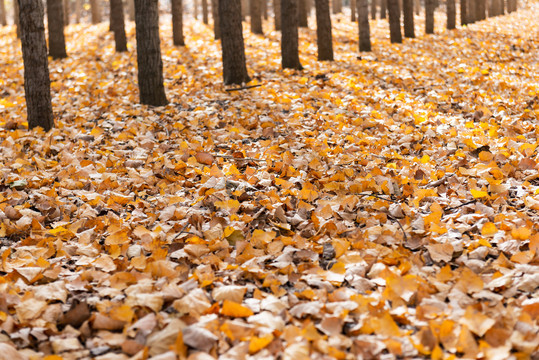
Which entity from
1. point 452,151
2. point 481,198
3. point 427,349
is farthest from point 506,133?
point 427,349

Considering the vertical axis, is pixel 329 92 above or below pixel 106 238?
above

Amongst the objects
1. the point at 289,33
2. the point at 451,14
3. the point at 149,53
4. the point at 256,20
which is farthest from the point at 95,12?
the point at 149,53

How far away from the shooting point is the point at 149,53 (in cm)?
707

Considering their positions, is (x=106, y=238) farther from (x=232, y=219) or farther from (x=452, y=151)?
(x=452, y=151)

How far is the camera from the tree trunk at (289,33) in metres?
9.10

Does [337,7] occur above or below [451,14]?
above

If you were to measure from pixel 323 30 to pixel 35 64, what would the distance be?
6213 millimetres

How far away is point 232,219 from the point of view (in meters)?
3.55

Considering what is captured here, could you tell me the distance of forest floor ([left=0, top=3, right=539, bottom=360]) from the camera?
227 centimetres

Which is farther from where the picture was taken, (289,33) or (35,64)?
(289,33)

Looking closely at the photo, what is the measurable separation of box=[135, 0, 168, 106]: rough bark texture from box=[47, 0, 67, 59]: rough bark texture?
198 inches

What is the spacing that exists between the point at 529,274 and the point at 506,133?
10.8 ft

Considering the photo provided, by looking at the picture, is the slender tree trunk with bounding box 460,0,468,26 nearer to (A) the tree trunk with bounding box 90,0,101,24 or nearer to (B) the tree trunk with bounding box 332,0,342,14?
(B) the tree trunk with bounding box 332,0,342,14

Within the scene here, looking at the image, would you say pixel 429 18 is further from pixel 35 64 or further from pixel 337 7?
pixel 35 64
